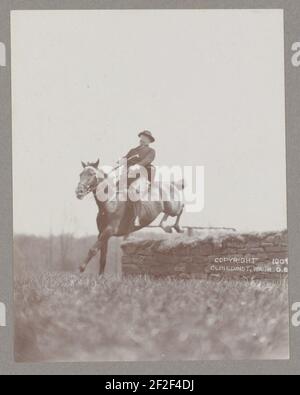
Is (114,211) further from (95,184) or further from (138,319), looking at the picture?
(138,319)

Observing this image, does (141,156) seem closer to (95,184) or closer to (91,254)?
(95,184)

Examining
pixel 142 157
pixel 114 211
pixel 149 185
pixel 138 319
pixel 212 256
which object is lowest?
pixel 138 319

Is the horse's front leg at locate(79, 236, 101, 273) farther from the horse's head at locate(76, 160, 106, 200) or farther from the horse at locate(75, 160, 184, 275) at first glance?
the horse's head at locate(76, 160, 106, 200)

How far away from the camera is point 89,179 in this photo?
14.8 ft

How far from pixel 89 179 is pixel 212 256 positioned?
111cm

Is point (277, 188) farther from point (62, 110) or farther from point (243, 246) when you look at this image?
point (62, 110)

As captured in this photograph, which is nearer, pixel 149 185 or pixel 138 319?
pixel 138 319

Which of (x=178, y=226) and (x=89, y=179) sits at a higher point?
(x=89, y=179)

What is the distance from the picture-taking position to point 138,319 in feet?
14.6

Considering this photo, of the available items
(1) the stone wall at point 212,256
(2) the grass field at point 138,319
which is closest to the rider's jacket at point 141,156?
(1) the stone wall at point 212,256

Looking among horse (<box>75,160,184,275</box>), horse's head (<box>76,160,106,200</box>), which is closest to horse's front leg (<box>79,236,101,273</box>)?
horse (<box>75,160,184,275</box>)

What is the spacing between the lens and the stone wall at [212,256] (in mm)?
4512

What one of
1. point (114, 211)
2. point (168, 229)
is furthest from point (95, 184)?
point (168, 229)

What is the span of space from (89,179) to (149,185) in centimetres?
46
